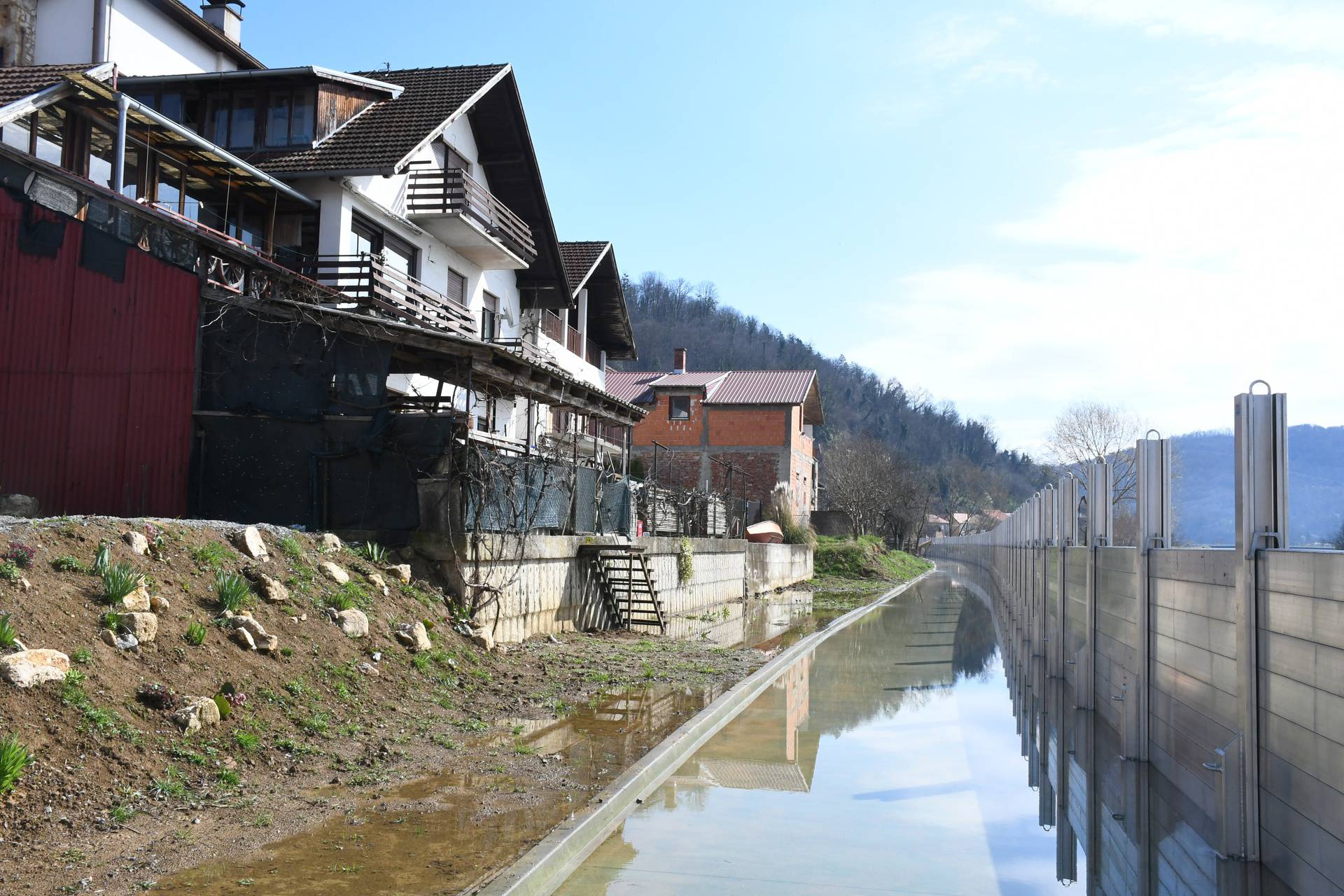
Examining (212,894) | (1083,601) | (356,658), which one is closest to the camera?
(212,894)

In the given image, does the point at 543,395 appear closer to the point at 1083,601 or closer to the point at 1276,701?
the point at 1083,601

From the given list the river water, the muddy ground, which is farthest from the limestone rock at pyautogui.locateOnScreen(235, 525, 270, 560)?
the river water

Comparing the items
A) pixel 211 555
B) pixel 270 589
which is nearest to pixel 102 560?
pixel 211 555

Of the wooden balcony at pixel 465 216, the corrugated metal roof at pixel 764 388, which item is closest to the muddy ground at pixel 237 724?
the wooden balcony at pixel 465 216

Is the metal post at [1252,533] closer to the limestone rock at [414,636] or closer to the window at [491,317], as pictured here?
the limestone rock at [414,636]

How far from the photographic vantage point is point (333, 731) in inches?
331

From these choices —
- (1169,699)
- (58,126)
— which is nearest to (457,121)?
(58,126)

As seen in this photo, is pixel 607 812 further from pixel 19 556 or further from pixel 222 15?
pixel 222 15

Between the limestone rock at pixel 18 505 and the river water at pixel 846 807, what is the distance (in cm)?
971

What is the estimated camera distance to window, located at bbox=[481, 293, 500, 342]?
27484 mm

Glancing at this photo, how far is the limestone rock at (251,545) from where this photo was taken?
10.3 meters

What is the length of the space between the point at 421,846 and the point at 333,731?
2.62 metres

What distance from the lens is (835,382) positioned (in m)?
160

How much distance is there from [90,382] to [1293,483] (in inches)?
561
